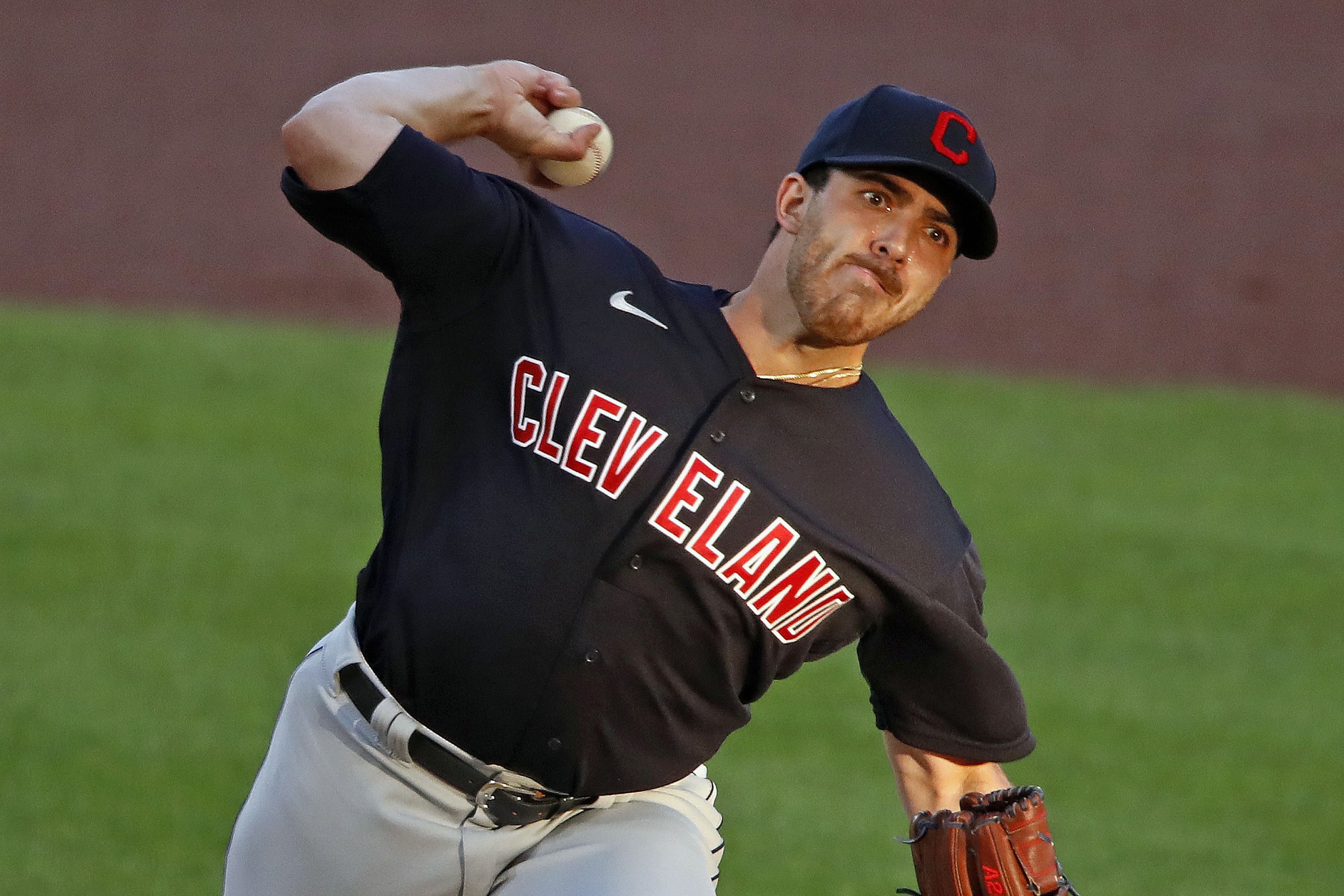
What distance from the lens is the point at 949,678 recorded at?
11.0 feet

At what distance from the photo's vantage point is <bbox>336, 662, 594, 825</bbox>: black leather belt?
3.18m

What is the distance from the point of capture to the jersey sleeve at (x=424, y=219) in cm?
302

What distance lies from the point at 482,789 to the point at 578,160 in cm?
118

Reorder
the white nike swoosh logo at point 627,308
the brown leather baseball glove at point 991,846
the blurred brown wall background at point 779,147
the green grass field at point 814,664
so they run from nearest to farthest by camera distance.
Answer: the white nike swoosh logo at point 627,308 < the brown leather baseball glove at point 991,846 < the green grass field at point 814,664 < the blurred brown wall background at point 779,147

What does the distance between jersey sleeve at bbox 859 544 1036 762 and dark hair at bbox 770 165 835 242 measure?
742mm

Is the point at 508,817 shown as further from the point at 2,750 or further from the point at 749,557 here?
the point at 2,750

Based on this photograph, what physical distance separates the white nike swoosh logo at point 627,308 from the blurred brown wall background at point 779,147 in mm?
9278

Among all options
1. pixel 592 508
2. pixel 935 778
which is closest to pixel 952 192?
pixel 592 508

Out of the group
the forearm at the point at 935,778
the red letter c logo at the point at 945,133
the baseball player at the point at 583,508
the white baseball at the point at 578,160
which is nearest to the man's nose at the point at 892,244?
the baseball player at the point at 583,508

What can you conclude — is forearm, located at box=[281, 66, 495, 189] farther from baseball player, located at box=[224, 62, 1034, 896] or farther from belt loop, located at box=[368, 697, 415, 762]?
belt loop, located at box=[368, 697, 415, 762]

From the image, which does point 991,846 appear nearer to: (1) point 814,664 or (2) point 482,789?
(2) point 482,789

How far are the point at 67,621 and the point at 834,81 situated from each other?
9483 mm

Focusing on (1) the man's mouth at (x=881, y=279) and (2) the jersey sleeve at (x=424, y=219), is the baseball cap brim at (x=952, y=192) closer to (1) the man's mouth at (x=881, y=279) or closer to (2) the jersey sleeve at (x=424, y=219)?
(1) the man's mouth at (x=881, y=279)

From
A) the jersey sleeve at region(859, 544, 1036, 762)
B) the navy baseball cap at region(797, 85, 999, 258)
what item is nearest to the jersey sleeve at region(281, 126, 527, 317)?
the navy baseball cap at region(797, 85, 999, 258)
